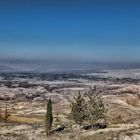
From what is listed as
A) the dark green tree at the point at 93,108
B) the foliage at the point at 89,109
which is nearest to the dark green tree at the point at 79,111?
the foliage at the point at 89,109

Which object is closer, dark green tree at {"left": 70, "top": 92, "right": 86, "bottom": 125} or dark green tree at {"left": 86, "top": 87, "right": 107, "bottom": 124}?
dark green tree at {"left": 86, "top": 87, "right": 107, "bottom": 124}

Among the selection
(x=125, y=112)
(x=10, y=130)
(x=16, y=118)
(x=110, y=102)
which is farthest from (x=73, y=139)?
(x=110, y=102)

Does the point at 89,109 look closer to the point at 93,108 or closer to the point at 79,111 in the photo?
the point at 93,108

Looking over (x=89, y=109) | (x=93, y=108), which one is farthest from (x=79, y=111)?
(x=93, y=108)

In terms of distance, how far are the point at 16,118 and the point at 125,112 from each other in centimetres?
3634

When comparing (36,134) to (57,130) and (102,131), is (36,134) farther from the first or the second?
(102,131)

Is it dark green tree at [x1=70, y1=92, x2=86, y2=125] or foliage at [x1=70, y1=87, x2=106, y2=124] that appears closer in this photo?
foliage at [x1=70, y1=87, x2=106, y2=124]

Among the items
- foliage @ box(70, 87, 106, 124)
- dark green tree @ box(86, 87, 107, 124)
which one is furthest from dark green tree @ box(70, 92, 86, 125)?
dark green tree @ box(86, 87, 107, 124)

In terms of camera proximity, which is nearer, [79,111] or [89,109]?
[89,109]

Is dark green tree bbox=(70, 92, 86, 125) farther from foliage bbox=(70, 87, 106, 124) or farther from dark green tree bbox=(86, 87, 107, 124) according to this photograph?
dark green tree bbox=(86, 87, 107, 124)

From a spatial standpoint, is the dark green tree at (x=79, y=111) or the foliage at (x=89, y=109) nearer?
the foliage at (x=89, y=109)

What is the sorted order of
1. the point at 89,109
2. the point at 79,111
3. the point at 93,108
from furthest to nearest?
the point at 79,111 < the point at 89,109 < the point at 93,108

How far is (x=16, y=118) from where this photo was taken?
412 feet

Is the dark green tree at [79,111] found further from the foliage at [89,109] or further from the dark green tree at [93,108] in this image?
the dark green tree at [93,108]
